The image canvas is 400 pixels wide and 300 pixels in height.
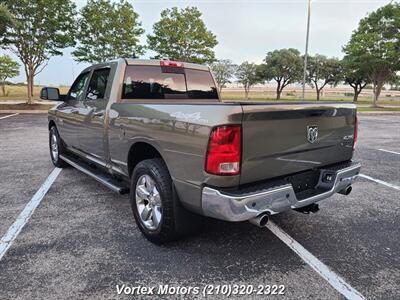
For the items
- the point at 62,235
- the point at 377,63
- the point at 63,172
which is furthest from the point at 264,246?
the point at 377,63

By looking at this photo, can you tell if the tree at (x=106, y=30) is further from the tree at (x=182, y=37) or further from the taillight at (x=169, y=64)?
the taillight at (x=169, y=64)

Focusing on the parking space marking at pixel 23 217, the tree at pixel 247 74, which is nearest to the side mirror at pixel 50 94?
the parking space marking at pixel 23 217

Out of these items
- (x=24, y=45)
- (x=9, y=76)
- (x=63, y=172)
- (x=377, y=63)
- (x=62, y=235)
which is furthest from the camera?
(x=9, y=76)

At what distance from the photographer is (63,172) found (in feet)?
18.6

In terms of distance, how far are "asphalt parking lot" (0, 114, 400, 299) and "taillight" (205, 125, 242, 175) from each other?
3.03 ft

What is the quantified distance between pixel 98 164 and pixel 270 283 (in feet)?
8.92

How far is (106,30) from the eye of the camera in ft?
68.2

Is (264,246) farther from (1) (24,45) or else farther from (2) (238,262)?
(1) (24,45)

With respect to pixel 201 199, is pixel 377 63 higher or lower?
higher

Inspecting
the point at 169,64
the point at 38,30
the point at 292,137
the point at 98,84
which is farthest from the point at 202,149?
the point at 38,30

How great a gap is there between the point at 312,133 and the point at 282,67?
43766 millimetres

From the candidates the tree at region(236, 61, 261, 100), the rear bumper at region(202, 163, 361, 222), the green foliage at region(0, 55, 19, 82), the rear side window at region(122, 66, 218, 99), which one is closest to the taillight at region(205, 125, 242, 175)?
the rear bumper at region(202, 163, 361, 222)

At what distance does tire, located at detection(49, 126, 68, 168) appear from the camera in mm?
5676

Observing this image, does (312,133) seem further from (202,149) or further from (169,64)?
(169,64)
